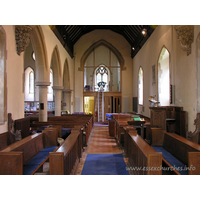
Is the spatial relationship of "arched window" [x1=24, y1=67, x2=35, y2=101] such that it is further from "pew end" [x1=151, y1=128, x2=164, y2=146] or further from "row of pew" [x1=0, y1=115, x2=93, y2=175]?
"pew end" [x1=151, y1=128, x2=164, y2=146]

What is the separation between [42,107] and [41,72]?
1.32m

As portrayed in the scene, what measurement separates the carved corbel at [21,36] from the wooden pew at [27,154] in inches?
85.0

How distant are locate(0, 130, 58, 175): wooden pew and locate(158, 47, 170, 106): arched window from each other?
486cm

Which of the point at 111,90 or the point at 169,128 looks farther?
the point at 111,90

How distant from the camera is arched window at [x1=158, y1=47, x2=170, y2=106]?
23.1 ft

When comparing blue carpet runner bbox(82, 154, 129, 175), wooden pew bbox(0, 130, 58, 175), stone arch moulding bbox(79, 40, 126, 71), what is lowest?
blue carpet runner bbox(82, 154, 129, 175)

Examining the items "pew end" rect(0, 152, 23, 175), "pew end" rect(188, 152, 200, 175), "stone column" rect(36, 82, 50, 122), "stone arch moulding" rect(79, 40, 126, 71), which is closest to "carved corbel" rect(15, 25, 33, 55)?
"stone column" rect(36, 82, 50, 122)

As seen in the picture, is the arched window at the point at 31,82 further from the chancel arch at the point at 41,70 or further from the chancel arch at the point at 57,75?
A: the chancel arch at the point at 41,70

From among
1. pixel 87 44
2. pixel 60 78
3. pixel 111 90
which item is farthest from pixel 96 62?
pixel 60 78

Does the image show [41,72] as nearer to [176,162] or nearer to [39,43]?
[39,43]

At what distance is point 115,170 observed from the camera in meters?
3.25

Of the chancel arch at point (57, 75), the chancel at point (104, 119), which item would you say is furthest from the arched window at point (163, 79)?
the chancel arch at point (57, 75)

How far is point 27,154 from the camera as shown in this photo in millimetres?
2848

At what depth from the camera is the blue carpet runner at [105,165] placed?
3.15 metres
